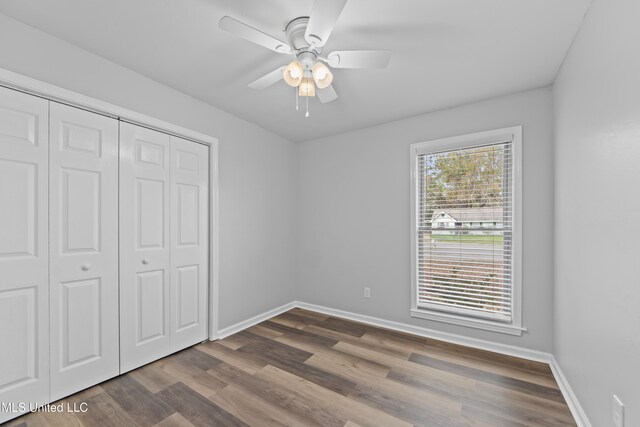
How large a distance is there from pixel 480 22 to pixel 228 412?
2.94 meters

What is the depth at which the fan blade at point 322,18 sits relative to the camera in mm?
1209

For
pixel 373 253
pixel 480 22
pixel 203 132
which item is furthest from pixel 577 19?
pixel 203 132

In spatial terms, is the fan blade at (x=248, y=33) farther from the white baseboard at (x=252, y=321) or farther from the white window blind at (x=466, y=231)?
the white baseboard at (x=252, y=321)

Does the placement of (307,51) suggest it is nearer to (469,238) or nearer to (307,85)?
(307,85)

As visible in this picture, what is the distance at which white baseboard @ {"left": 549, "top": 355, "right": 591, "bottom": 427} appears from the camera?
1607 mm

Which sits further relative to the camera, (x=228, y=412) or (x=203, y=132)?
(x=203, y=132)

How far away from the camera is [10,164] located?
1.66m

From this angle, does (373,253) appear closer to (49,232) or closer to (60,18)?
(49,232)

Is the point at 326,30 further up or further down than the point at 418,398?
further up

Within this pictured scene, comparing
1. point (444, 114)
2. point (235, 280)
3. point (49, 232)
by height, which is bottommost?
point (235, 280)

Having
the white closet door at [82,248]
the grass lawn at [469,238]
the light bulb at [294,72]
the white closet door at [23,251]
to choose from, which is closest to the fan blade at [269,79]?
the light bulb at [294,72]

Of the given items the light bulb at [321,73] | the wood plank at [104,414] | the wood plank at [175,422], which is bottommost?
the wood plank at [175,422]

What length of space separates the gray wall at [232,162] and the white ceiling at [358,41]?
11 cm

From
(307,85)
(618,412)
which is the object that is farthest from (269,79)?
(618,412)
